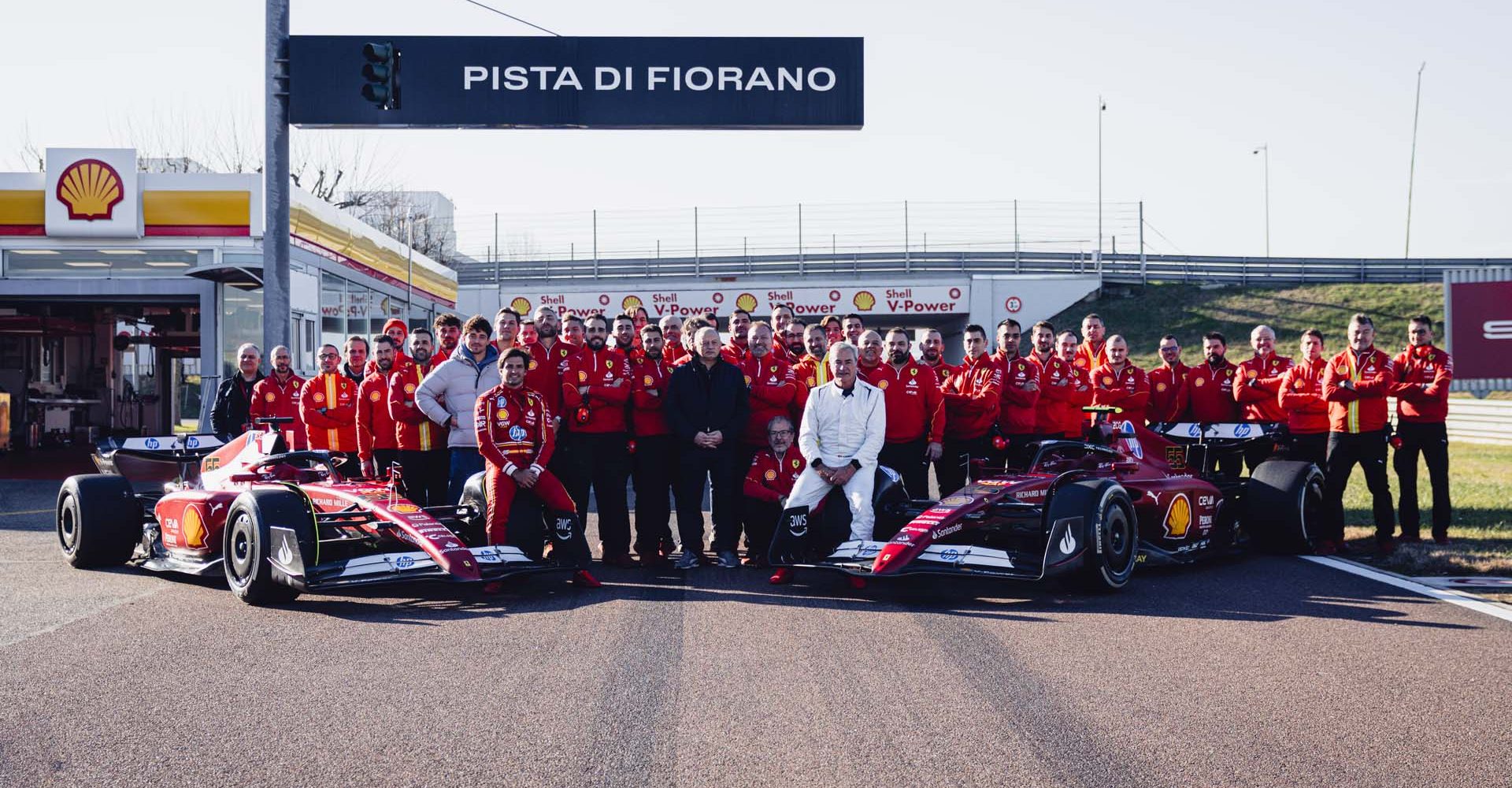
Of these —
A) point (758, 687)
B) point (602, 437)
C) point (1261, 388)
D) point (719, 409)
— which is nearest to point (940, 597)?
point (719, 409)

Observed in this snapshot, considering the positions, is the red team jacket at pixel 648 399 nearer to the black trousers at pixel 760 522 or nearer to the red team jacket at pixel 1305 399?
the black trousers at pixel 760 522

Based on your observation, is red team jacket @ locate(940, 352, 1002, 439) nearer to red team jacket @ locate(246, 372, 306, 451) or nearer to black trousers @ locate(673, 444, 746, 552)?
black trousers @ locate(673, 444, 746, 552)

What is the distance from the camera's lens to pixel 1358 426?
10.7 meters

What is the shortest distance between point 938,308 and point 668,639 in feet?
85.7

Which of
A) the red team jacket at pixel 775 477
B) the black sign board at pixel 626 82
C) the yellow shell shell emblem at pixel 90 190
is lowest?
the red team jacket at pixel 775 477

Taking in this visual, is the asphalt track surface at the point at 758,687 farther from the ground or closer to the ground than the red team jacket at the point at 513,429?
closer to the ground

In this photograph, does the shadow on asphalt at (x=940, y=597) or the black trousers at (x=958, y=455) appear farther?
the black trousers at (x=958, y=455)

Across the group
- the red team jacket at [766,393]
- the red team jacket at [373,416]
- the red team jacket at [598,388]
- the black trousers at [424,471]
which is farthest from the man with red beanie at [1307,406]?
the red team jacket at [373,416]

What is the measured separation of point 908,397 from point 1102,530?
8.66 ft

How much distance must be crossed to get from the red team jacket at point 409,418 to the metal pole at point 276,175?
18.1 feet

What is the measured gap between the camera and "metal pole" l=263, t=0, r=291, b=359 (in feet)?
49.6

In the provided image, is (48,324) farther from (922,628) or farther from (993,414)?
(922,628)

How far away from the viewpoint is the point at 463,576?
782cm

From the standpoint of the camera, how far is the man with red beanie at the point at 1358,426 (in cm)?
1060
